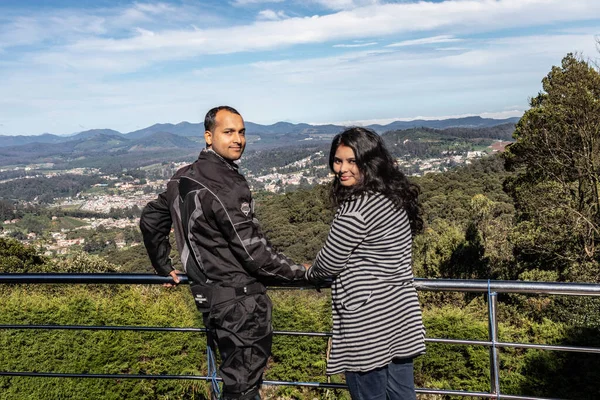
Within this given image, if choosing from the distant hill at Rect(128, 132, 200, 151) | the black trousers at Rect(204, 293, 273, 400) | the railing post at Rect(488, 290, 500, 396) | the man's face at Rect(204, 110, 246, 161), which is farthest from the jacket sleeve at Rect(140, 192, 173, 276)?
the distant hill at Rect(128, 132, 200, 151)

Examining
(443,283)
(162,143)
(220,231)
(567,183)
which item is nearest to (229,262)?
(220,231)

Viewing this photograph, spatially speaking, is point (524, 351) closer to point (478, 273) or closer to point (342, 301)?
point (342, 301)

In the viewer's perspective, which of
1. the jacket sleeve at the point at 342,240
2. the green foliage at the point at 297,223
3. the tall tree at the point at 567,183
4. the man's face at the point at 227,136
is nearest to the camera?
the jacket sleeve at the point at 342,240

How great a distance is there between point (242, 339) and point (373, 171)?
0.77 m

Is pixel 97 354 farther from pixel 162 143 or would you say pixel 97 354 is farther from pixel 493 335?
pixel 162 143

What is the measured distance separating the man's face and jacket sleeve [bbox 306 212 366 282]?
0.53m

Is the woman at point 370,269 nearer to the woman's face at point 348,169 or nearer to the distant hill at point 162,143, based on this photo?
the woman's face at point 348,169

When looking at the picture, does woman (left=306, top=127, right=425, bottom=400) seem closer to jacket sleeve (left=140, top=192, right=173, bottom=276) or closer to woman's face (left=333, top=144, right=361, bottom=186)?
woman's face (left=333, top=144, right=361, bottom=186)

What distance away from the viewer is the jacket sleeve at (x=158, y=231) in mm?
1983

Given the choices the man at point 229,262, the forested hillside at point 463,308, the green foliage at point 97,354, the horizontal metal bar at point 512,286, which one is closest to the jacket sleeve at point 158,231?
the man at point 229,262

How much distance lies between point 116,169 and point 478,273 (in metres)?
117

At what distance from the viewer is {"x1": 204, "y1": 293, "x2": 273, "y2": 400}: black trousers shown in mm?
1694

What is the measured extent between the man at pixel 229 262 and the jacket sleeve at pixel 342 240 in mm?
207

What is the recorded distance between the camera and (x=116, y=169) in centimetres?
12088
